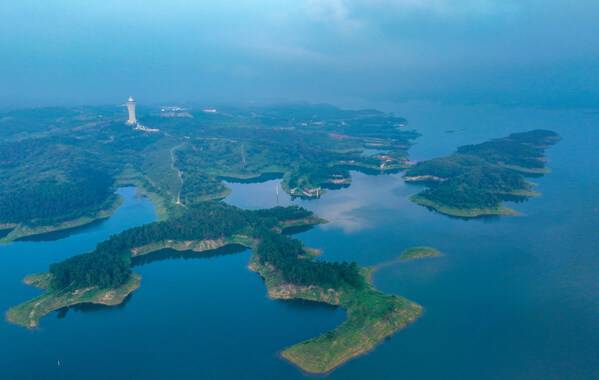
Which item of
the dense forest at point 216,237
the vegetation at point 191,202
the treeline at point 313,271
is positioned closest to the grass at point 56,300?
the vegetation at point 191,202

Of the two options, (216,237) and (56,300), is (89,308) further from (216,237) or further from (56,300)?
(216,237)

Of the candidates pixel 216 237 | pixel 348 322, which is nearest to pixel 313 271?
pixel 348 322

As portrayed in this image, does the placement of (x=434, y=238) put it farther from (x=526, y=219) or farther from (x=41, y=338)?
(x=41, y=338)

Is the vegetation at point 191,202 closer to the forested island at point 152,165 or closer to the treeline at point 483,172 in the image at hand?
the forested island at point 152,165

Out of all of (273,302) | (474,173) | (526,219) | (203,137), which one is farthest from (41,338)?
(203,137)

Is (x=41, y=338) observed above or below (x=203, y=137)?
below
